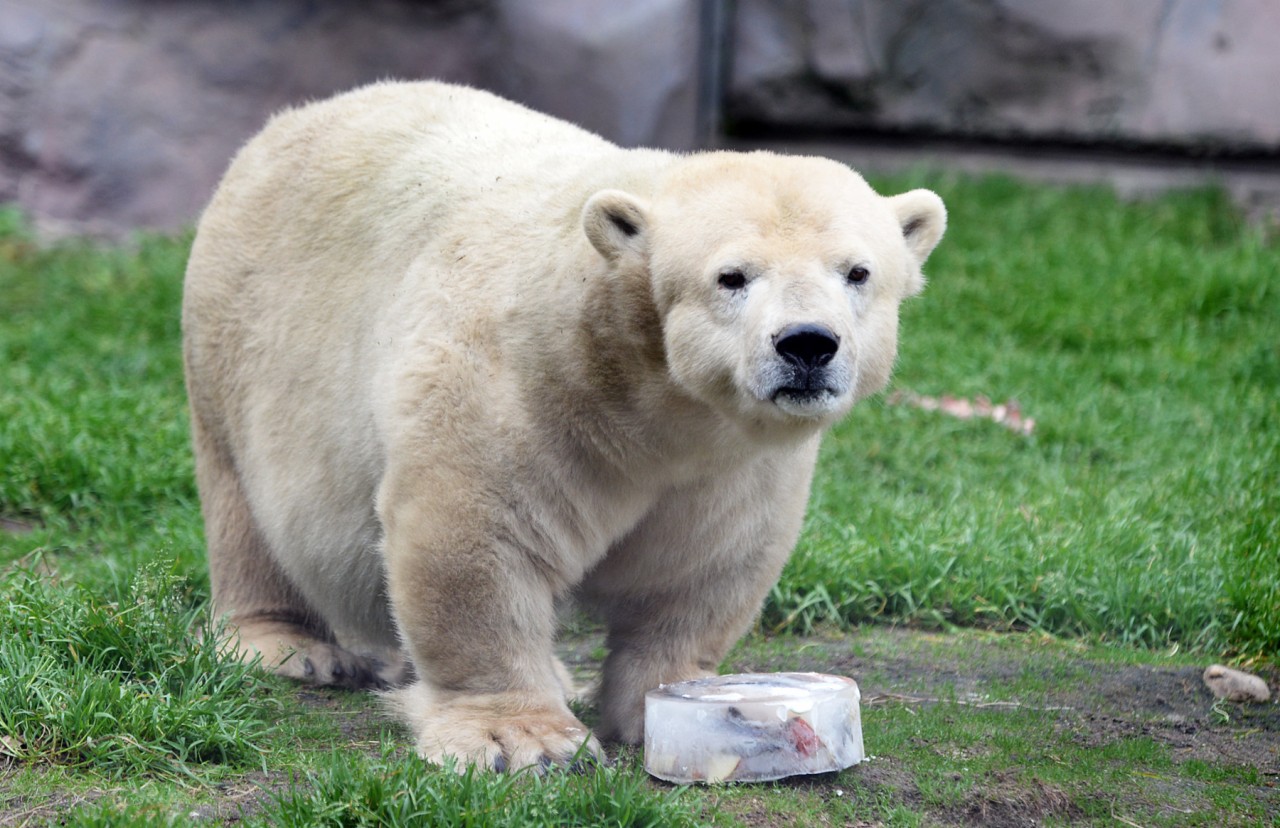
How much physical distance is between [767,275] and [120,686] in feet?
6.00

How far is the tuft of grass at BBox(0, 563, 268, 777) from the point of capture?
3.38m

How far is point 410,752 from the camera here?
3.25 m

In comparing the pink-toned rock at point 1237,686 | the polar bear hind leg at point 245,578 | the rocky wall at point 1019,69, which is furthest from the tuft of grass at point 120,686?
the rocky wall at point 1019,69

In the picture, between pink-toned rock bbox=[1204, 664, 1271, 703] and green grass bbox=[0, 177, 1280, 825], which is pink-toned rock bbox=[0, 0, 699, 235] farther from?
pink-toned rock bbox=[1204, 664, 1271, 703]

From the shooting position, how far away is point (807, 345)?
10.4ft

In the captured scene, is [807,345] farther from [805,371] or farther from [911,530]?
[911,530]

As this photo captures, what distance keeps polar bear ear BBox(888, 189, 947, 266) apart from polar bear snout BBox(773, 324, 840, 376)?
68 cm

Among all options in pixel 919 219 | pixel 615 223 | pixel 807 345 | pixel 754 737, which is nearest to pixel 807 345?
pixel 807 345

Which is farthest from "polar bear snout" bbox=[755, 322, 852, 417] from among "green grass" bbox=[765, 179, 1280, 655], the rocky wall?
the rocky wall

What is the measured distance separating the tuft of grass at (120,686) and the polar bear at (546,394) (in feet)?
1.55

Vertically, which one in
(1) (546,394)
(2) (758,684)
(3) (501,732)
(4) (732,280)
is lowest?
(3) (501,732)

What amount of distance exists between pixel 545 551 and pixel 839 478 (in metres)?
2.93

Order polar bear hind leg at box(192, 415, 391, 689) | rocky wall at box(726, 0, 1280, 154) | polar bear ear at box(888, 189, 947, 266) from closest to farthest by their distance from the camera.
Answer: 1. polar bear ear at box(888, 189, 947, 266)
2. polar bear hind leg at box(192, 415, 391, 689)
3. rocky wall at box(726, 0, 1280, 154)

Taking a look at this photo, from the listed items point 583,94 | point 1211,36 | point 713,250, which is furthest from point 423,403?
point 1211,36
